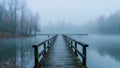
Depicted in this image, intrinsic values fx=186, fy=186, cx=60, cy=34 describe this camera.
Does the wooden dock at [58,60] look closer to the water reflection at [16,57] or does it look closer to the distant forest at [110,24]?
the water reflection at [16,57]

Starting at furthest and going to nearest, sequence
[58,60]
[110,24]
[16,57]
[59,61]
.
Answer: [110,24], [16,57], [58,60], [59,61]

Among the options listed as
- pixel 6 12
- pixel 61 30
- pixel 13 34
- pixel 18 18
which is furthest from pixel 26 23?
pixel 61 30

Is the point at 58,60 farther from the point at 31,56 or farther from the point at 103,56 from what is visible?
the point at 103,56

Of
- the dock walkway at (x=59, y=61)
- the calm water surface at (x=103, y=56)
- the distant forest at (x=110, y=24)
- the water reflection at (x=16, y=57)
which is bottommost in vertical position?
the calm water surface at (x=103, y=56)

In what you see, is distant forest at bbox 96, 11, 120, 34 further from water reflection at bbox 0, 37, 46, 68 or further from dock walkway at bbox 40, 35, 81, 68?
dock walkway at bbox 40, 35, 81, 68

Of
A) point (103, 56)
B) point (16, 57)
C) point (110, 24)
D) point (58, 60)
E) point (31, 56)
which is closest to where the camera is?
point (58, 60)

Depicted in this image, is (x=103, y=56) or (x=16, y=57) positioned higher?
(x=16, y=57)

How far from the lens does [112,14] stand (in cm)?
10731

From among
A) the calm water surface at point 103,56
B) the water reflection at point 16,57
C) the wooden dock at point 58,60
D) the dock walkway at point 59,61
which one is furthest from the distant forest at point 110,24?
the dock walkway at point 59,61

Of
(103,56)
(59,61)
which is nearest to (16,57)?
(103,56)

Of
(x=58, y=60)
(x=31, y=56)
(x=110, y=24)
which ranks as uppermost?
(x=110, y=24)

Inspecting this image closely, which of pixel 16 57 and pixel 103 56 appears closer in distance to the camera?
pixel 16 57

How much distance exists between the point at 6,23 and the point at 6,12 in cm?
401

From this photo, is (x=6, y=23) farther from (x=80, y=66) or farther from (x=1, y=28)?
(x=80, y=66)
